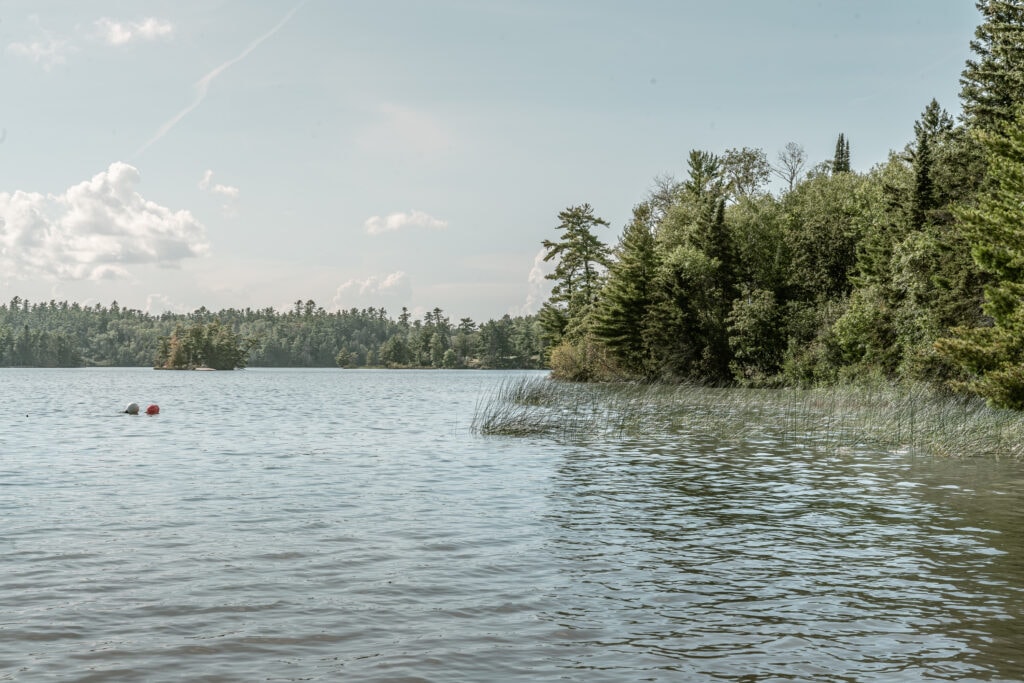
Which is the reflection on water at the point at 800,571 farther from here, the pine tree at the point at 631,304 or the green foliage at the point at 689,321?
the pine tree at the point at 631,304

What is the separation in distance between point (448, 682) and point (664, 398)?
4550 centimetres

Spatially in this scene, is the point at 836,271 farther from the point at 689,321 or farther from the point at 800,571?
the point at 800,571

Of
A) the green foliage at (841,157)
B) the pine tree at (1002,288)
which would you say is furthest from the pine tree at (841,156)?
the pine tree at (1002,288)

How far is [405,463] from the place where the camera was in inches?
1008

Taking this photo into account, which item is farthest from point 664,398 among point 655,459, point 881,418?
point 655,459

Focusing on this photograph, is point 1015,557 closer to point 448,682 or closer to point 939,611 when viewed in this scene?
point 939,611

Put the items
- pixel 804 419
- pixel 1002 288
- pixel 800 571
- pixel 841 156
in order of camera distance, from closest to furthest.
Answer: pixel 800 571
pixel 1002 288
pixel 804 419
pixel 841 156

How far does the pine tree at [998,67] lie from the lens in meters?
39.7

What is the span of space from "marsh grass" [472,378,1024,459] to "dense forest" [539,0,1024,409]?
7.02 feet

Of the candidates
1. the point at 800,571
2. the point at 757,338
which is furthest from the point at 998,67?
the point at 800,571

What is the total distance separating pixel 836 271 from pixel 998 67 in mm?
29218

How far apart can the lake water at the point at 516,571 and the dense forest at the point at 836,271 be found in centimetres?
1271

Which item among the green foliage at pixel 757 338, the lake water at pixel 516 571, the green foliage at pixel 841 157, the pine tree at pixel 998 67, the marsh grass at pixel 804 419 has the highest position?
the green foliage at pixel 841 157

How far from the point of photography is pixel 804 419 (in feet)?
124
